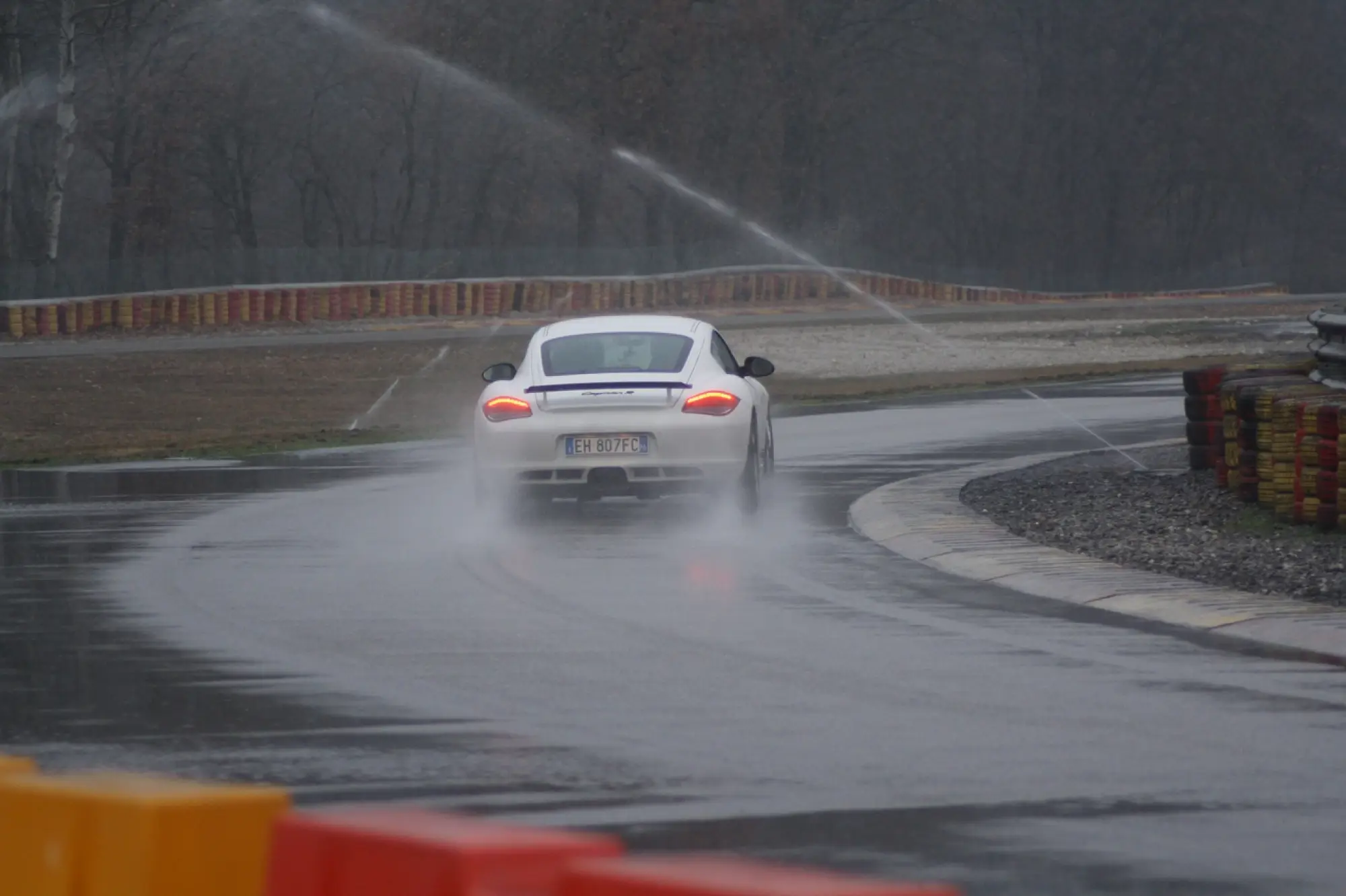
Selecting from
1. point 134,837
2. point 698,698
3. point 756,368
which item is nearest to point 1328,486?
point 756,368

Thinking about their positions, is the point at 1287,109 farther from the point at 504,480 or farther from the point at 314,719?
the point at 314,719

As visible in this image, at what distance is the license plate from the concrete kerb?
4.71 ft

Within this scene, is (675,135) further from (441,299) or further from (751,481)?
(751,481)

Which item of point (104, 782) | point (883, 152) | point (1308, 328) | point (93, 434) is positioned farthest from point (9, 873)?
point (883, 152)

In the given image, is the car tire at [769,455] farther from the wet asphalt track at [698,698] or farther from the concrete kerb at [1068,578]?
the wet asphalt track at [698,698]

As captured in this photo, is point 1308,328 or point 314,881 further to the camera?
point 1308,328

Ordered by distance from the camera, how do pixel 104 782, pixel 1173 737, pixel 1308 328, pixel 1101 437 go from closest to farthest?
pixel 104 782, pixel 1173 737, pixel 1101 437, pixel 1308 328

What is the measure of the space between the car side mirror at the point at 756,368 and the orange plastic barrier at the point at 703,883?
13.5m

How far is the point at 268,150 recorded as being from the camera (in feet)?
258

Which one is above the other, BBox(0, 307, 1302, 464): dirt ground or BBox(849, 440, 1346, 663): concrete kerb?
BBox(849, 440, 1346, 663): concrete kerb

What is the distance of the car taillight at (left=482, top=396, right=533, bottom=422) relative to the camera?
55.1ft

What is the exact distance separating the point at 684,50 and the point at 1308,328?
31.9 m

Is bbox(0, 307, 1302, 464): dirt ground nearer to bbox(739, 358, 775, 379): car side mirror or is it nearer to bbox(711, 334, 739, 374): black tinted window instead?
bbox(711, 334, 739, 374): black tinted window

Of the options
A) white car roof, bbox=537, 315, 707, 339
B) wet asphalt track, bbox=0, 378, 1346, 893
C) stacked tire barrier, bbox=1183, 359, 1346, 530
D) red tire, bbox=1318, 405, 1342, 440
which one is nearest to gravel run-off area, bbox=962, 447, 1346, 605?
stacked tire barrier, bbox=1183, 359, 1346, 530
